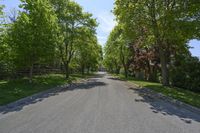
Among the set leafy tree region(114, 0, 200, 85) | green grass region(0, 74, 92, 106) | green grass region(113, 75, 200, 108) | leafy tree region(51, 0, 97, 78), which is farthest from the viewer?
leafy tree region(51, 0, 97, 78)

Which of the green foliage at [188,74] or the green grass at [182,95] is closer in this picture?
the green grass at [182,95]

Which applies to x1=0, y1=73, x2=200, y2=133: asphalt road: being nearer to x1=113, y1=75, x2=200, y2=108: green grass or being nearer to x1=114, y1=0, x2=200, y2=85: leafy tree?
x1=113, y1=75, x2=200, y2=108: green grass

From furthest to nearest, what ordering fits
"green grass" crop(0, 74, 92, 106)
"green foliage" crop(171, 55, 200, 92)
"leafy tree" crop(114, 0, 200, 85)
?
"green foliage" crop(171, 55, 200, 92)
"leafy tree" crop(114, 0, 200, 85)
"green grass" crop(0, 74, 92, 106)

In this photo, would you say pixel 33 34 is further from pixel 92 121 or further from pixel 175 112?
pixel 92 121

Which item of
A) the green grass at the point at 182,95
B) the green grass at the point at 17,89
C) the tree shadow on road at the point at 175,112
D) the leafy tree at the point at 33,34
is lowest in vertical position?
the tree shadow on road at the point at 175,112

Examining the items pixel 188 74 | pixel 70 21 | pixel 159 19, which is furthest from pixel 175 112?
pixel 70 21

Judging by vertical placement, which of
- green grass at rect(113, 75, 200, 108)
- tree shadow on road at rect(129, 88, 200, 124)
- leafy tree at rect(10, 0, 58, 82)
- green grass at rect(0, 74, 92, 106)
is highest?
leafy tree at rect(10, 0, 58, 82)

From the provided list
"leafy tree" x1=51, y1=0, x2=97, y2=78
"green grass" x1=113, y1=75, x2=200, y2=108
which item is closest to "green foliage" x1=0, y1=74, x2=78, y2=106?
"green grass" x1=113, y1=75, x2=200, y2=108

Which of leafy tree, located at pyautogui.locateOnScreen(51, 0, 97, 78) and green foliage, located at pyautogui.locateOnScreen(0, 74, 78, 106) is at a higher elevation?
leafy tree, located at pyautogui.locateOnScreen(51, 0, 97, 78)

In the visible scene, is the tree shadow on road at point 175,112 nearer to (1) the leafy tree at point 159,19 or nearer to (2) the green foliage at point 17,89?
(2) the green foliage at point 17,89

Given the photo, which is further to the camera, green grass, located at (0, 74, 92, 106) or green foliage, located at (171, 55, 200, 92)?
green foliage, located at (171, 55, 200, 92)

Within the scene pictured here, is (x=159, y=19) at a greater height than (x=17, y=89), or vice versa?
(x=159, y=19)

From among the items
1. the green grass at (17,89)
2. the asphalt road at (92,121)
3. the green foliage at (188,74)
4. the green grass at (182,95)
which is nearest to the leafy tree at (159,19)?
the green foliage at (188,74)

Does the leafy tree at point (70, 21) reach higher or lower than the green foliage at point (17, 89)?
higher
